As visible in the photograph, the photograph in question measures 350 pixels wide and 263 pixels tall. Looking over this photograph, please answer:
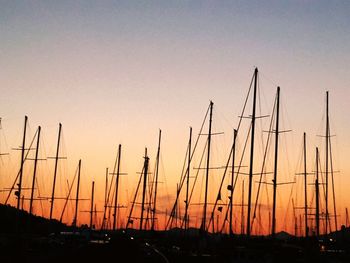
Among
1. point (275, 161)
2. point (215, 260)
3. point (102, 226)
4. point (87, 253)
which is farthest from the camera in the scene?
point (102, 226)

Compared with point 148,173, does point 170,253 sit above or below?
below

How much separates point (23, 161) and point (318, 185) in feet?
123

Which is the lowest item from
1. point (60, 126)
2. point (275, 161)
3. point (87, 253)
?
point (87, 253)

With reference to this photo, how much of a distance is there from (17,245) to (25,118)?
26975mm

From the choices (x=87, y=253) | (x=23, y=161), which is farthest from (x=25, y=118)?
(x=87, y=253)

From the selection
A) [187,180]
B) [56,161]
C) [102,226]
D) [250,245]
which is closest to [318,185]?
[187,180]

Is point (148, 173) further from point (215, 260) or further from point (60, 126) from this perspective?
→ point (215, 260)

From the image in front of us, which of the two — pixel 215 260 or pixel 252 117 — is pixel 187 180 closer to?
pixel 252 117

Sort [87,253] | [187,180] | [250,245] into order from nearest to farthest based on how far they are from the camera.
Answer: [87,253]
[250,245]
[187,180]

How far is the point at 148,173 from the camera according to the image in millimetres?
75938

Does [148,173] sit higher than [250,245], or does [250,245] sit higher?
[148,173]

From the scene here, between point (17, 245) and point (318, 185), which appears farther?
point (318, 185)

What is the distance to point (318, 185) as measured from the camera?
224 feet

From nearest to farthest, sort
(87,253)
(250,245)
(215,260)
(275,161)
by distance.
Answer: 1. (87,253)
2. (215,260)
3. (250,245)
4. (275,161)
